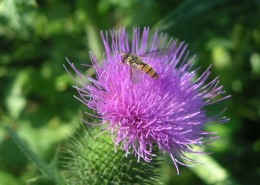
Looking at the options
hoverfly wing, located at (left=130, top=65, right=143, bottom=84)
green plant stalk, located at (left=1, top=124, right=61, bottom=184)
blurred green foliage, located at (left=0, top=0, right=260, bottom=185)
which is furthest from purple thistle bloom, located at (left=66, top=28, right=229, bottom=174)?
blurred green foliage, located at (left=0, top=0, right=260, bottom=185)

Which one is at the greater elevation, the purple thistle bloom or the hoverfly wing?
the hoverfly wing

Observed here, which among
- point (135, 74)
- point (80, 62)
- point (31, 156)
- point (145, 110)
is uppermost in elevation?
point (80, 62)

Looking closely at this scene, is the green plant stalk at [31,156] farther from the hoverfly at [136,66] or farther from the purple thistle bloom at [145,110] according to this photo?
the hoverfly at [136,66]

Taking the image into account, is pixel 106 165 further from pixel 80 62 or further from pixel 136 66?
pixel 80 62

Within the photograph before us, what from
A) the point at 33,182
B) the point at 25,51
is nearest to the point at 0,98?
the point at 25,51

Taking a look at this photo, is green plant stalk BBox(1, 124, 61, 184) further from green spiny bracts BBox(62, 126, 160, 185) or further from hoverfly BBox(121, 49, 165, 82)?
hoverfly BBox(121, 49, 165, 82)

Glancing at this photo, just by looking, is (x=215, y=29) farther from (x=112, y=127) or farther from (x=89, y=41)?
(x=112, y=127)

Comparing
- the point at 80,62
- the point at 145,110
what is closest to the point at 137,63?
the point at 145,110
